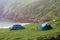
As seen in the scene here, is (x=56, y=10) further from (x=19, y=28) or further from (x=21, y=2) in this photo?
(x=19, y=28)

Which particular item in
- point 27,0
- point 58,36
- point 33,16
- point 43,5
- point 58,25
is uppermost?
point 27,0

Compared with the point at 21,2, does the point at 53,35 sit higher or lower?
lower

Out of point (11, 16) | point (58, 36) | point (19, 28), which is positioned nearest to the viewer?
point (58, 36)

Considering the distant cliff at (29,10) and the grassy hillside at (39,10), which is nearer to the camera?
the grassy hillside at (39,10)

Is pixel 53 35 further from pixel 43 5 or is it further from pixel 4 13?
pixel 4 13

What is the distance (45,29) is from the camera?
1359 cm

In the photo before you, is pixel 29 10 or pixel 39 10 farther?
pixel 29 10

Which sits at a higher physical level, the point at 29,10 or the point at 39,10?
the point at 29,10

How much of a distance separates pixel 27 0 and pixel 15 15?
533 centimetres

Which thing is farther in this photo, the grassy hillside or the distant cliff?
the distant cliff

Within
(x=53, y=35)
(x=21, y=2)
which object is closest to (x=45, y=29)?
(x=53, y=35)

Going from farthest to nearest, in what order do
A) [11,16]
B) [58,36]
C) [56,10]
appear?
[11,16]
[56,10]
[58,36]

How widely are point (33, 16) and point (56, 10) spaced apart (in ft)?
10.9

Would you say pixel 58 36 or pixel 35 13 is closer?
pixel 58 36
